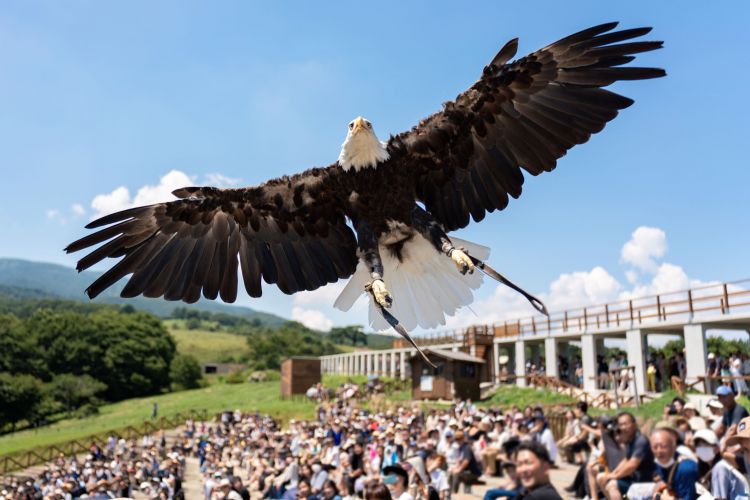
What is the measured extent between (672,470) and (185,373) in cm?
7066

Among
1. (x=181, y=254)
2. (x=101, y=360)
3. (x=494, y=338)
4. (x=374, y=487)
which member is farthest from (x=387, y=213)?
(x=101, y=360)

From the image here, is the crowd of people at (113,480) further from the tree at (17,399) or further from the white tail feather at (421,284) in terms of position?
the tree at (17,399)

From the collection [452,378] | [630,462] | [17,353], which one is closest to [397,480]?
[630,462]

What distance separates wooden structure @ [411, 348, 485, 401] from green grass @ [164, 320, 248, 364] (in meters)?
67.4

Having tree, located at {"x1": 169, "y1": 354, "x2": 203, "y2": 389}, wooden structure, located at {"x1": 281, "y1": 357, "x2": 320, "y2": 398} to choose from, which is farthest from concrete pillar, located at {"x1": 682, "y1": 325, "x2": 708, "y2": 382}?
tree, located at {"x1": 169, "y1": 354, "x2": 203, "y2": 389}

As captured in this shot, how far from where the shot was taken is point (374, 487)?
4.83 meters

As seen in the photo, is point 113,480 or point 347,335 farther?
point 347,335

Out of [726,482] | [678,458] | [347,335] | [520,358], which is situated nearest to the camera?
[726,482]

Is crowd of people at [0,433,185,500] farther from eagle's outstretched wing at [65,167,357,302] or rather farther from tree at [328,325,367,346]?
tree at [328,325,367,346]

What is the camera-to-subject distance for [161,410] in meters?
48.2

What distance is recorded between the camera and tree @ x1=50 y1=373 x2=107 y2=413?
6047 cm

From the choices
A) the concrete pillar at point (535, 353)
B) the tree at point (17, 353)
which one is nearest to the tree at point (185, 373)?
the tree at point (17, 353)

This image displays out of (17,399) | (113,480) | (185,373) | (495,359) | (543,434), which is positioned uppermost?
(495,359)

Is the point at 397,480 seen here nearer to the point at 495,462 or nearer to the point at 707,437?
the point at 707,437
